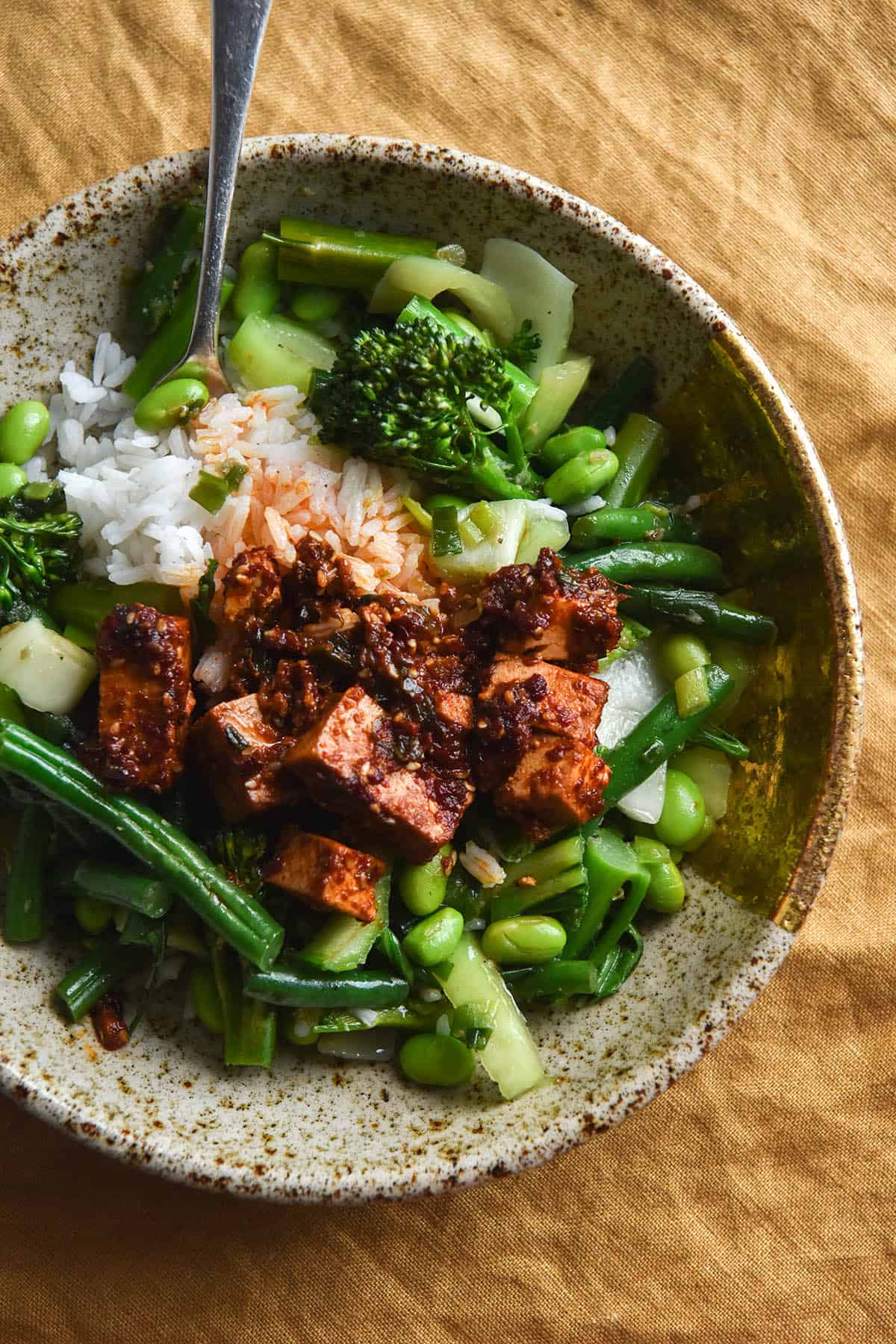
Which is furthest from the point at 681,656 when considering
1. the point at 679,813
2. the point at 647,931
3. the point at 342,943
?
the point at 342,943

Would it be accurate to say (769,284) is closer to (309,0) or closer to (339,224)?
(339,224)

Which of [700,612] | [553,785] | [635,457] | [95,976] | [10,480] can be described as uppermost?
[635,457]

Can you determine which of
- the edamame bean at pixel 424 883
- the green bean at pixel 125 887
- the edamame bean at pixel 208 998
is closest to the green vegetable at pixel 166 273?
the green bean at pixel 125 887

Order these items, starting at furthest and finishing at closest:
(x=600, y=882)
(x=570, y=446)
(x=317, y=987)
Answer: (x=570, y=446), (x=600, y=882), (x=317, y=987)

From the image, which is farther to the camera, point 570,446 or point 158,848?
point 570,446

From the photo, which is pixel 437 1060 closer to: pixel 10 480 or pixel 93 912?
pixel 93 912

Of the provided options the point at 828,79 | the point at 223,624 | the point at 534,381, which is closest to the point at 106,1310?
the point at 223,624

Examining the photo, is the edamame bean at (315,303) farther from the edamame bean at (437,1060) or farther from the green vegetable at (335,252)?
the edamame bean at (437,1060)
